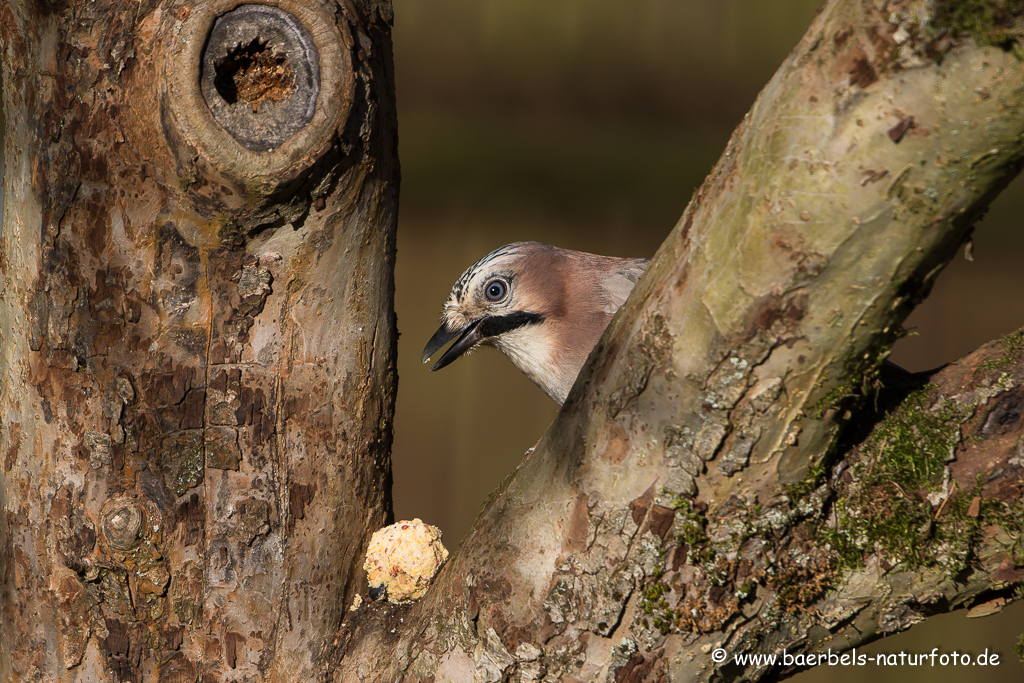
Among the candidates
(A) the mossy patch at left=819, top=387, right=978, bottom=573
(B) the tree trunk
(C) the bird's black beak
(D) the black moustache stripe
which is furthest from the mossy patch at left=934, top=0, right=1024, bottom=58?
(C) the bird's black beak

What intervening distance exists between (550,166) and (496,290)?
1.87 m

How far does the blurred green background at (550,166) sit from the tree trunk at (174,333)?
289 centimetres

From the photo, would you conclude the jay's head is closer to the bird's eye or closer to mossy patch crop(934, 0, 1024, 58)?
the bird's eye

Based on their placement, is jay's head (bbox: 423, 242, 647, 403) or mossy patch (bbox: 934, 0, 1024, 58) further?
jay's head (bbox: 423, 242, 647, 403)

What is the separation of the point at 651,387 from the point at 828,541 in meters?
0.41

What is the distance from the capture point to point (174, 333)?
4.79 ft

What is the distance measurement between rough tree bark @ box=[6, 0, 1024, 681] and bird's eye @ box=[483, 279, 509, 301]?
117 cm

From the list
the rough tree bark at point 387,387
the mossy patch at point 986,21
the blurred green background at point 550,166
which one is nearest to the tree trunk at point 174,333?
the rough tree bark at point 387,387

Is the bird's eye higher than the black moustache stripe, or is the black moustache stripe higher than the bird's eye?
the bird's eye

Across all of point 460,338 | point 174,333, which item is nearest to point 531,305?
point 460,338

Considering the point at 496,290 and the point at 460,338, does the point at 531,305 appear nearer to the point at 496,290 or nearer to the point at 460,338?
the point at 496,290

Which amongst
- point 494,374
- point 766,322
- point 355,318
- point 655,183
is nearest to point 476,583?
point 355,318

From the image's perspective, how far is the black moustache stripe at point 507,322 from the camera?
9.28 ft

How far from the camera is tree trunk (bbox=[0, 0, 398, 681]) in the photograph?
1.36 m
